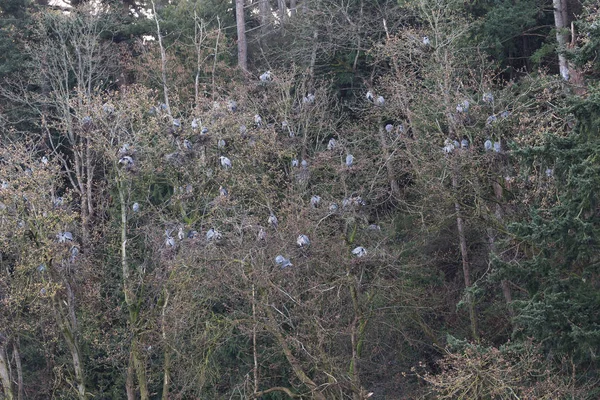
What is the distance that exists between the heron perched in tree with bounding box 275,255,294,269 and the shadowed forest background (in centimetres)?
5

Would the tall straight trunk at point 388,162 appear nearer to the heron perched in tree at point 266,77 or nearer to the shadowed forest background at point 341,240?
the shadowed forest background at point 341,240

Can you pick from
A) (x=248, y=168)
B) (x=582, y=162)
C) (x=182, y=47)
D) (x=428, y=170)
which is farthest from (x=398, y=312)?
(x=182, y=47)

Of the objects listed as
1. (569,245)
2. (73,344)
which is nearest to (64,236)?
(73,344)

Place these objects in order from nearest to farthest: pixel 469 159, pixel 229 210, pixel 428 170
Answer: pixel 469 159 < pixel 428 170 < pixel 229 210

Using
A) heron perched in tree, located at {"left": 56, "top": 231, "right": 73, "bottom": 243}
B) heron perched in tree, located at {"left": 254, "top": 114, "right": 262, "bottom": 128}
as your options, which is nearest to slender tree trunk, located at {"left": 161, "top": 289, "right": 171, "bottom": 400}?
heron perched in tree, located at {"left": 56, "top": 231, "right": 73, "bottom": 243}

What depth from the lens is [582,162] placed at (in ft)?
35.8

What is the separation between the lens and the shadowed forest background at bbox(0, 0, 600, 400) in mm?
11602

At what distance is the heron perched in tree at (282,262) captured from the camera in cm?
1307

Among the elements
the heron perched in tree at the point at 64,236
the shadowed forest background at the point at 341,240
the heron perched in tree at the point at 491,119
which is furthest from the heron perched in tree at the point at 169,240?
the heron perched in tree at the point at 491,119

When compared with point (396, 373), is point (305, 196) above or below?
above

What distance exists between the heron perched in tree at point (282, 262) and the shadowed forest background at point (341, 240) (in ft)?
0.16

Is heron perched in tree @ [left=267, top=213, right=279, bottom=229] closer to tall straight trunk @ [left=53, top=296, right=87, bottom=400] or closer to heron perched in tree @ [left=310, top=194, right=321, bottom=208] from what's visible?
heron perched in tree @ [left=310, top=194, right=321, bottom=208]

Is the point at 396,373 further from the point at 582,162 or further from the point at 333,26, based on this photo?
the point at 333,26

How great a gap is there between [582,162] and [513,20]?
870 centimetres
